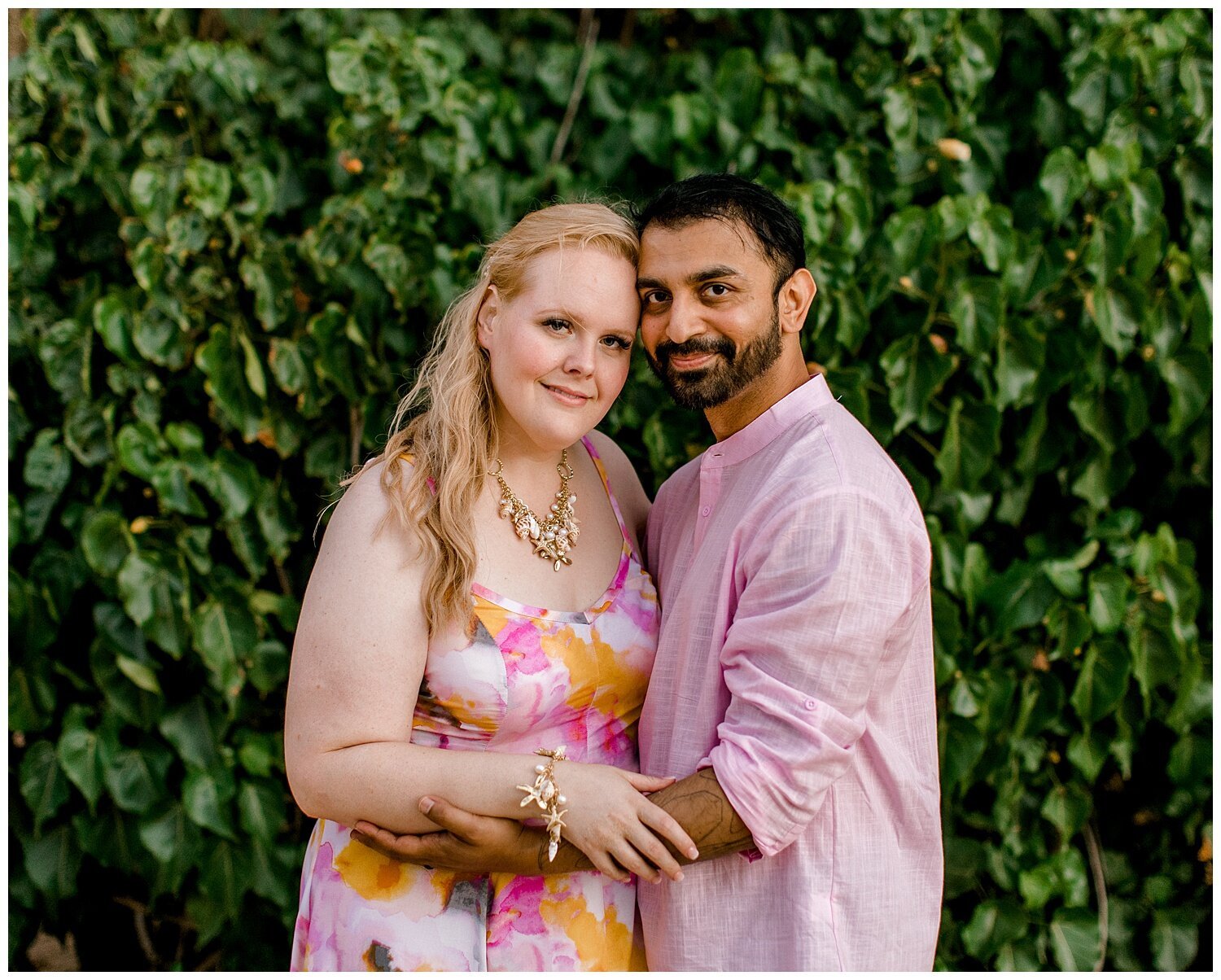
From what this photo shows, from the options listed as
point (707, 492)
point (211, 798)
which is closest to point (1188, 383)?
point (707, 492)

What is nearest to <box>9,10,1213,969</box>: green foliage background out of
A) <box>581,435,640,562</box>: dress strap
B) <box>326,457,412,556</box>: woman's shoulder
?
<box>581,435,640,562</box>: dress strap

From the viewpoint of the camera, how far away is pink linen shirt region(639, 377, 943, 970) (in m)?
1.55

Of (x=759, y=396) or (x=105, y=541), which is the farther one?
(x=105, y=541)

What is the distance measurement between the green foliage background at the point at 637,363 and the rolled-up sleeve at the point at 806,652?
82cm

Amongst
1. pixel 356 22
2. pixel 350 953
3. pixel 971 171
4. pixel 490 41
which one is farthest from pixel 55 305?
pixel 971 171

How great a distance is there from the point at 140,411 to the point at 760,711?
5.72 feet

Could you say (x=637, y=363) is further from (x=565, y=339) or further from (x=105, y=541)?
(x=105, y=541)

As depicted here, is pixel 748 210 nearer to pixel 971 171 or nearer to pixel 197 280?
pixel 971 171

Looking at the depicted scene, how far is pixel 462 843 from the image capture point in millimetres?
1606

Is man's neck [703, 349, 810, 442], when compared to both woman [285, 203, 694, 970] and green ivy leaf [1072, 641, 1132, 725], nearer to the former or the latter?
woman [285, 203, 694, 970]

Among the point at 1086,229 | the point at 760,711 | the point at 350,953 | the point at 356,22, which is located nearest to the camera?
the point at 760,711

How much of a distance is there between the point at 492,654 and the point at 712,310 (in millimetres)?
689

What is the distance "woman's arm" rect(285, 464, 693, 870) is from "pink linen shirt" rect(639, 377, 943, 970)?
16 centimetres

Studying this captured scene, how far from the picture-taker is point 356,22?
2.58 m
